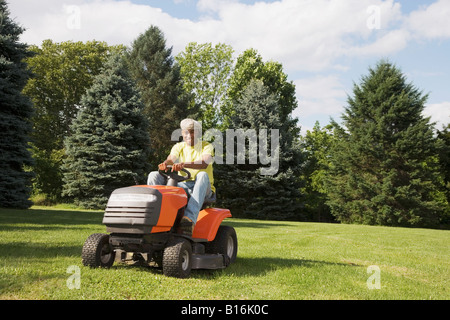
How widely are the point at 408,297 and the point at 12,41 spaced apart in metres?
19.1

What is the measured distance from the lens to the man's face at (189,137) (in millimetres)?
5312

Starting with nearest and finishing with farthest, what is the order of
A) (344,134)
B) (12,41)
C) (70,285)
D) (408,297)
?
(70,285) < (408,297) < (12,41) < (344,134)

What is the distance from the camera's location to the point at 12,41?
59.4 feet

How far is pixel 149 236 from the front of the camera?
4488mm

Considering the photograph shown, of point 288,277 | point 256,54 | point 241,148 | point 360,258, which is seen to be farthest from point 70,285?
point 256,54

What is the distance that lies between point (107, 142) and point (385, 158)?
18.0 metres

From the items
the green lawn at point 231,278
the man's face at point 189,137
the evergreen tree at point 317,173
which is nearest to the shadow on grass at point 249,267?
the green lawn at point 231,278

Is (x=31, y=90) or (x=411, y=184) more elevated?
(x=31, y=90)

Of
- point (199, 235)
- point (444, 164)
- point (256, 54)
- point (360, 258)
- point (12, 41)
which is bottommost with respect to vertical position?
point (360, 258)

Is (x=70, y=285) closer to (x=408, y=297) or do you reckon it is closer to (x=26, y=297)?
(x=26, y=297)

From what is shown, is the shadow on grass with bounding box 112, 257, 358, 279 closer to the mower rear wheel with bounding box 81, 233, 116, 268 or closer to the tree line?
the mower rear wheel with bounding box 81, 233, 116, 268

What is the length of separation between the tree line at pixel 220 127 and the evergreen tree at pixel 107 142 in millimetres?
70

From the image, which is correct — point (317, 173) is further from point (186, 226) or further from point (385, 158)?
point (186, 226)

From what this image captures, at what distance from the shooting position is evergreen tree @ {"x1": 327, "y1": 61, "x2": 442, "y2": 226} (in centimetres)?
2666
